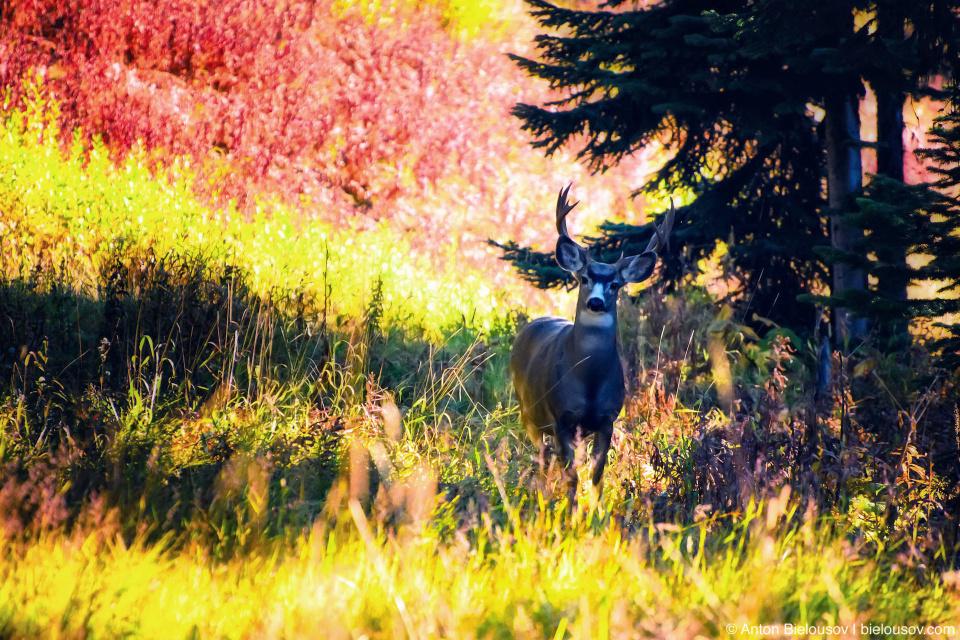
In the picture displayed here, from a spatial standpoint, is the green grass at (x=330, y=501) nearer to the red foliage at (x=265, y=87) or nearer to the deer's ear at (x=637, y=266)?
the deer's ear at (x=637, y=266)

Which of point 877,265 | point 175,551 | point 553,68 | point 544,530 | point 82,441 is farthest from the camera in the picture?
point 553,68

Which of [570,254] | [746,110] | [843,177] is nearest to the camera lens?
[570,254]

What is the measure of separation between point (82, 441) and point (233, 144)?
8.50 meters

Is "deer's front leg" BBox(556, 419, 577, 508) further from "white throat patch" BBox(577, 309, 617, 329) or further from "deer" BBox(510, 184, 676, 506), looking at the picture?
"white throat patch" BBox(577, 309, 617, 329)

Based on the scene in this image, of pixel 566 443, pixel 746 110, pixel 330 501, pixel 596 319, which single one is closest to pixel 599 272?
pixel 596 319

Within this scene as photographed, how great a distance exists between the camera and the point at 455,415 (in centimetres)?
562

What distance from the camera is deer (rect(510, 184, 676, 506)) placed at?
457 cm

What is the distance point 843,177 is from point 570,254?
3681 millimetres

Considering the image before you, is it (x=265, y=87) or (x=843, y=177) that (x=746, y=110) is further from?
(x=265, y=87)

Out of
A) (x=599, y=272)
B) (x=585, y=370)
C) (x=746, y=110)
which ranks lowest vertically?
(x=585, y=370)

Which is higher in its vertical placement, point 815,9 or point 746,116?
point 815,9

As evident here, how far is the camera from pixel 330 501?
338 cm

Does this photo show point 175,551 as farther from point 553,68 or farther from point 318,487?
point 553,68

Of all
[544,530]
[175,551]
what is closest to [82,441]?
[175,551]
